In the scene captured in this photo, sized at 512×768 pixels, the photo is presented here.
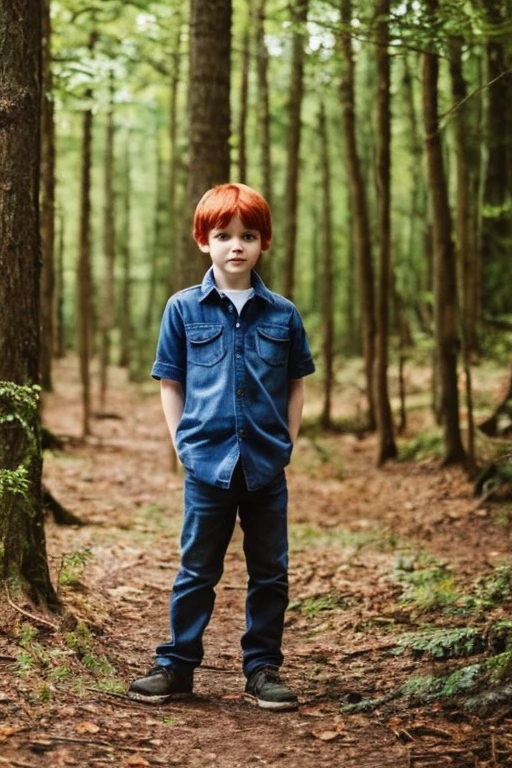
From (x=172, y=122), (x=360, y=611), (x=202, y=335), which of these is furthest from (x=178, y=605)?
(x=172, y=122)

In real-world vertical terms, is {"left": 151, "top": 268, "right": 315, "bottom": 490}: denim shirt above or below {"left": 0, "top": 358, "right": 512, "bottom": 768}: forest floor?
above

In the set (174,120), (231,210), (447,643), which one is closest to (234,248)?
(231,210)

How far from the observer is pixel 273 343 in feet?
13.2

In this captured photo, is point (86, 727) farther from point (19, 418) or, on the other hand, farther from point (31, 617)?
point (19, 418)

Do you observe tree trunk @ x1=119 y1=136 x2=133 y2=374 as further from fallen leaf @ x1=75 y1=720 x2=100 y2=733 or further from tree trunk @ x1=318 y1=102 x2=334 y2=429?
fallen leaf @ x1=75 y1=720 x2=100 y2=733

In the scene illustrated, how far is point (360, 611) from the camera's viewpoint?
5.60 metres

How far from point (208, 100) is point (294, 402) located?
480cm

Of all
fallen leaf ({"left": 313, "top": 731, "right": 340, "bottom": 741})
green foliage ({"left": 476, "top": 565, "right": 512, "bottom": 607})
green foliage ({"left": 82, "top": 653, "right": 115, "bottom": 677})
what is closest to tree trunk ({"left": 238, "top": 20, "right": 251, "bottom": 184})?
green foliage ({"left": 476, "top": 565, "right": 512, "bottom": 607})

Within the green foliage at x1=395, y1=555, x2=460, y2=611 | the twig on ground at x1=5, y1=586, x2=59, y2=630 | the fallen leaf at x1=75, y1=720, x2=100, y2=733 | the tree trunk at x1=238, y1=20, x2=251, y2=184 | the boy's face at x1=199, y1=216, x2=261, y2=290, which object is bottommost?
the green foliage at x1=395, y1=555, x2=460, y2=611

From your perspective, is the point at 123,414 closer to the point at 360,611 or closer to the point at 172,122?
the point at 172,122

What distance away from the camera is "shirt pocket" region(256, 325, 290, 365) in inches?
157

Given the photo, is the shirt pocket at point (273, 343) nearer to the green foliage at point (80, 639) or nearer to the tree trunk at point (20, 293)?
the tree trunk at point (20, 293)

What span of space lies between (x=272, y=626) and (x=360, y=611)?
1643 millimetres

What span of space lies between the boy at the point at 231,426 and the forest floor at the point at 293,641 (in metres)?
0.25
